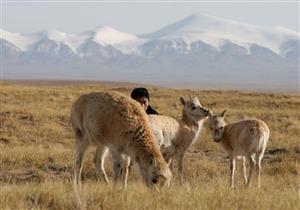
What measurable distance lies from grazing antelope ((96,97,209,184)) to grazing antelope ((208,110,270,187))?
1.59 feet

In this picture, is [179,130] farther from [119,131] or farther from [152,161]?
[152,161]

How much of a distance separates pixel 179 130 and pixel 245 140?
111 cm

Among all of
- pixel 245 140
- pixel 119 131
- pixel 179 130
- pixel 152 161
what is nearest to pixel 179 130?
pixel 179 130

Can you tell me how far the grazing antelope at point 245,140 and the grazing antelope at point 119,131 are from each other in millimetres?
2484

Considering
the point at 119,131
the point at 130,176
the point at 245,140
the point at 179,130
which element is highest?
the point at 119,131

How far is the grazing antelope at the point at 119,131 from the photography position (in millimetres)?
8367

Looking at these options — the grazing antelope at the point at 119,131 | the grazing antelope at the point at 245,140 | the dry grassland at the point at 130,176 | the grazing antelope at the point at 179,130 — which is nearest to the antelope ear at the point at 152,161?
the grazing antelope at the point at 119,131

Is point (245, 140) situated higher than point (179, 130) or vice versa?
point (179, 130)

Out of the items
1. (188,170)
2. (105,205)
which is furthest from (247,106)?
(105,205)

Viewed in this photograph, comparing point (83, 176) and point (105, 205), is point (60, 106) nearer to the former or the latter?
point (83, 176)

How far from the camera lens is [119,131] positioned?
9188 millimetres

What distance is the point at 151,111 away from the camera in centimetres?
1210

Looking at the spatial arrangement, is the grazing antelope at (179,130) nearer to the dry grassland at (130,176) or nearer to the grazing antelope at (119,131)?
the dry grassland at (130,176)

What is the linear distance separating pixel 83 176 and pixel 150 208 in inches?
171
